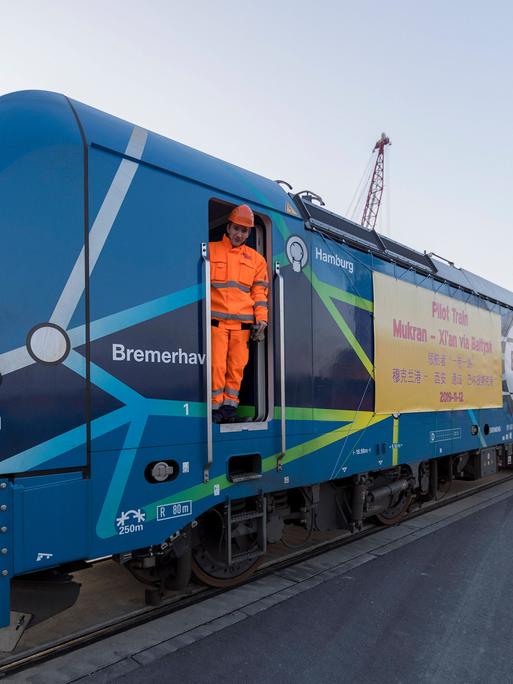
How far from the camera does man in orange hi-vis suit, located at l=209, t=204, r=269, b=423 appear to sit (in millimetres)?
3619

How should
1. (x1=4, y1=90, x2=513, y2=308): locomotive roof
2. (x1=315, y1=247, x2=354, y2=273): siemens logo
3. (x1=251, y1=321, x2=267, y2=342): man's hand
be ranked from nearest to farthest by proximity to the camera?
(x1=4, y1=90, x2=513, y2=308): locomotive roof < (x1=251, y1=321, x2=267, y2=342): man's hand < (x1=315, y1=247, x2=354, y2=273): siemens logo

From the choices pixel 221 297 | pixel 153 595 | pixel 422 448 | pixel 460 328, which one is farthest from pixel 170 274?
pixel 460 328

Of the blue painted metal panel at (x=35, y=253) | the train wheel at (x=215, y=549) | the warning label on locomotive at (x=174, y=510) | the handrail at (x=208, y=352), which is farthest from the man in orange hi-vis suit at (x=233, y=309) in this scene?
the blue painted metal panel at (x=35, y=253)

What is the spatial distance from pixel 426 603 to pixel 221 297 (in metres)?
2.87

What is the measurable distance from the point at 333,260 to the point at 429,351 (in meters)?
2.06

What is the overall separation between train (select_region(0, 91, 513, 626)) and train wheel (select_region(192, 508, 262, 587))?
2 cm

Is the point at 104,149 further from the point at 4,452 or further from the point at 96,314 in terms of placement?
the point at 4,452

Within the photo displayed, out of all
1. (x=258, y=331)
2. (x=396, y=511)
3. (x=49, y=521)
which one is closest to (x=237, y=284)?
(x=258, y=331)

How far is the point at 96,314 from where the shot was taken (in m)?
2.85

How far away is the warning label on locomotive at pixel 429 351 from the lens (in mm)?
5285

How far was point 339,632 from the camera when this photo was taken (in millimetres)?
3480

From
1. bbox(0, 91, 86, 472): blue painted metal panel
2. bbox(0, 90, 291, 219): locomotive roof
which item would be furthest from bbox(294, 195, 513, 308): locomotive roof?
bbox(0, 91, 86, 472): blue painted metal panel

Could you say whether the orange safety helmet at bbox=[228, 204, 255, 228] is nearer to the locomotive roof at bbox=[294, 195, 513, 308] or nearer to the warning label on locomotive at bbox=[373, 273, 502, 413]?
the locomotive roof at bbox=[294, 195, 513, 308]

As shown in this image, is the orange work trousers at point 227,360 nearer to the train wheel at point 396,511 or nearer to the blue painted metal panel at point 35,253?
the blue painted metal panel at point 35,253
